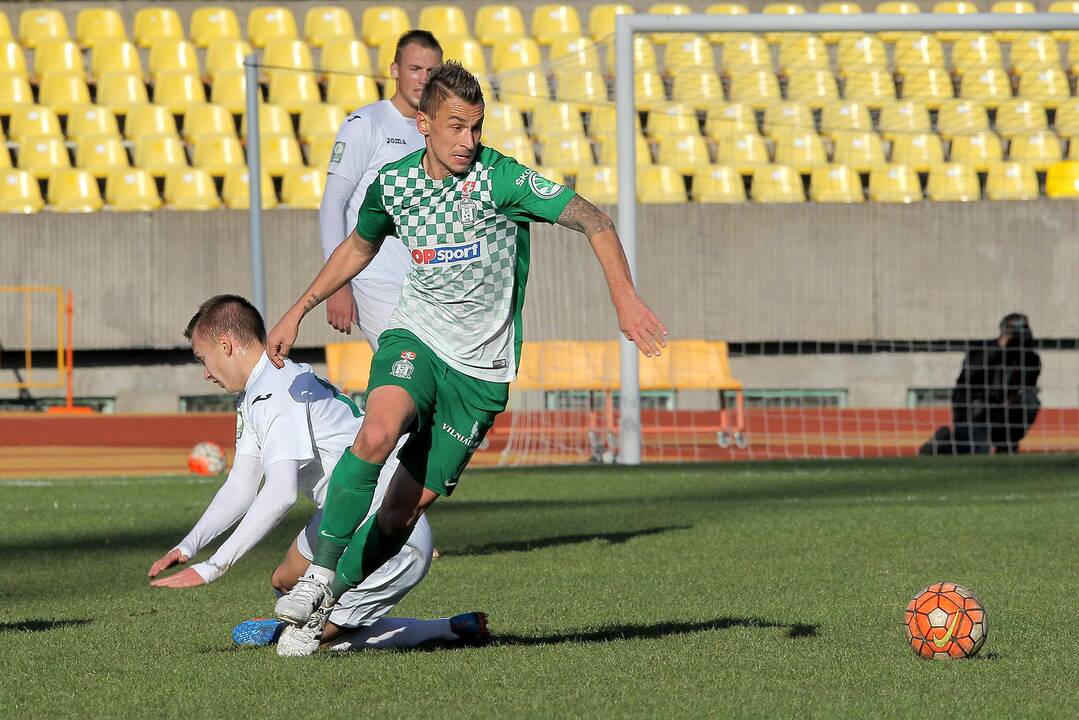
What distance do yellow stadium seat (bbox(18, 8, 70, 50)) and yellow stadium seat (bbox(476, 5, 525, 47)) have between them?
5176mm

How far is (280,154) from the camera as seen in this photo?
57.5ft

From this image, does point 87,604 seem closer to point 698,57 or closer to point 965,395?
point 965,395

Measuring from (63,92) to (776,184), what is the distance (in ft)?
27.6

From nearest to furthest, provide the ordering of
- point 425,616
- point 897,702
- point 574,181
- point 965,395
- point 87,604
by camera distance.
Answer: point 897,702 → point 425,616 → point 87,604 → point 965,395 → point 574,181

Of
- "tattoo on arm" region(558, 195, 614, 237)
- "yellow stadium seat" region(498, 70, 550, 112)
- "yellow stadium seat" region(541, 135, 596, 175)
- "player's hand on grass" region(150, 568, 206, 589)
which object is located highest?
"yellow stadium seat" region(498, 70, 550, 112)

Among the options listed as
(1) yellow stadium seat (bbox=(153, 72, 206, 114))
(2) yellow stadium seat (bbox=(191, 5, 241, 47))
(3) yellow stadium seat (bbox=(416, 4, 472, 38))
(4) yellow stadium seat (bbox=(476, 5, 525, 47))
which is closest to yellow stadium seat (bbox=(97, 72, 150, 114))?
(1) yellow stadium seat (bbox=(153, 72, 206, 114))

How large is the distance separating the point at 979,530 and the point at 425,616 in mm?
3505

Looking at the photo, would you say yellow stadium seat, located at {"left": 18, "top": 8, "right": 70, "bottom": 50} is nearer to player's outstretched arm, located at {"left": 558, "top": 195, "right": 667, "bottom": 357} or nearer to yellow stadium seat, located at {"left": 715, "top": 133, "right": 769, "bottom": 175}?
yellow stadium seat, located at {"left": 715, "top": 133, "right": 769, "bottom": 175}

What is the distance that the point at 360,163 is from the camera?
23.7 ft

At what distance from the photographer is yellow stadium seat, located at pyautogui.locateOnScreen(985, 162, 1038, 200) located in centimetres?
1727

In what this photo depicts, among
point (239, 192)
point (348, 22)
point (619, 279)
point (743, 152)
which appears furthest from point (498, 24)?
point (619, 279)

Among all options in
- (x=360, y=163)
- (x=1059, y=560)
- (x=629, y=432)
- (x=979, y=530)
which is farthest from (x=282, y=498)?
(x=629, y=432)

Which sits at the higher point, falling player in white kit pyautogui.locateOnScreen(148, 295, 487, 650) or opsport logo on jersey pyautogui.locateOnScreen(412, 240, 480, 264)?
opsport logo on jersey pyautogui.locateOnScreen(412, 240, 480, 264)

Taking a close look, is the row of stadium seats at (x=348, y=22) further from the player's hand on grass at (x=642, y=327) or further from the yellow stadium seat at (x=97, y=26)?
the player's hand on grass at (x=642, y=327)
